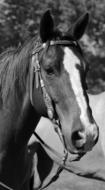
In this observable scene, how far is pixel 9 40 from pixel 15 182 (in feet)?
72.9

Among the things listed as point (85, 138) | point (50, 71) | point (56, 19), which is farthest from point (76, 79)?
point (56, 19)

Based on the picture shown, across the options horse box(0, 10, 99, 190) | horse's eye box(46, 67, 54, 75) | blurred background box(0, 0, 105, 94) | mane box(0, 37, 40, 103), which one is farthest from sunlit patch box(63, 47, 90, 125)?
blurred background box(0, 0, 105, 94)

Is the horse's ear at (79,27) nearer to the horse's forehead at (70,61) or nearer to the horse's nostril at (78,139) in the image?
the horse's forehead at (70,61)

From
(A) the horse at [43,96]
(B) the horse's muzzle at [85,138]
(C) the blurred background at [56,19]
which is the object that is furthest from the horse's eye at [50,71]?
(C) the blurred background at [56,19]

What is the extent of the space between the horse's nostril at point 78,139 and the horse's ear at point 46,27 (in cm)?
69

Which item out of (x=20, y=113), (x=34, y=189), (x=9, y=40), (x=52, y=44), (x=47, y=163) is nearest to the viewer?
(x=52, y=44)

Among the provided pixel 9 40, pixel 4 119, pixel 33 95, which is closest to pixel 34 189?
pixel 4 119

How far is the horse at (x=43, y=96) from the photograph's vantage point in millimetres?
2674

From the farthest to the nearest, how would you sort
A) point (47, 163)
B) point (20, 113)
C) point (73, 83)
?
point (47, 163)
point (20, 113)
point (73, 83)

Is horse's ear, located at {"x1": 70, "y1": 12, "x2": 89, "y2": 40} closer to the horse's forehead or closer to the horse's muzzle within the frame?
the horse's forehead

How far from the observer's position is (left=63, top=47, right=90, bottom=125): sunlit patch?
264 cm

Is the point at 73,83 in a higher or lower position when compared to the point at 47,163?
higher

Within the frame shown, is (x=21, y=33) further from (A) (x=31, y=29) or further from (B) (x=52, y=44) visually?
(B) (x=52, y=44)

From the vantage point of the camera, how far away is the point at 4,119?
10.3 ft
